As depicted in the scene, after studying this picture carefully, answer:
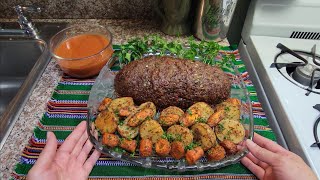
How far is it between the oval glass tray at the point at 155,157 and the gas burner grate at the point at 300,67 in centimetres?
20

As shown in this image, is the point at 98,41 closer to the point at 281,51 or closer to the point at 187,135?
the point at 187,135

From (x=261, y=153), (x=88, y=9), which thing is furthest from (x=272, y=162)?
(x=88, y=9)

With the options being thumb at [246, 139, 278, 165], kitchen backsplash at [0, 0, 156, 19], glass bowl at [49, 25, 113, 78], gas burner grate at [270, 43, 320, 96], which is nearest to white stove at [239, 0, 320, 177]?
gas burner grate at [270, 43, 320, 96]

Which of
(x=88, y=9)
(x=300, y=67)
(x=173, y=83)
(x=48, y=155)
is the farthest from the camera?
(x=88, y=9)

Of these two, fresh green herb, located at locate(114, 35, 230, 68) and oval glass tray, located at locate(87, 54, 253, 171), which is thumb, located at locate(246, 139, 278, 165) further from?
fresh green herb, located at locate(114, 35, 230, 68)

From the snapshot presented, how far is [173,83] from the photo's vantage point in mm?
794

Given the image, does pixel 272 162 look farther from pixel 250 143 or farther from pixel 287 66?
pixel 287 66

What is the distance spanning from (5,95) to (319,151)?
1251 millimetres

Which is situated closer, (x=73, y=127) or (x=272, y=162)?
(x=272, y=162)

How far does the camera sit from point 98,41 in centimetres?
100

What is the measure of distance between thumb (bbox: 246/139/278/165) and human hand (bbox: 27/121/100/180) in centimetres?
44

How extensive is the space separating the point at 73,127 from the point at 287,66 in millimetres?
815

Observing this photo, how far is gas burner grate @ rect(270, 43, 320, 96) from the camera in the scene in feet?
2.85

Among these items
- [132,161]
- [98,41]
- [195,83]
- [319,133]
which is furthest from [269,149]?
[98,41]
